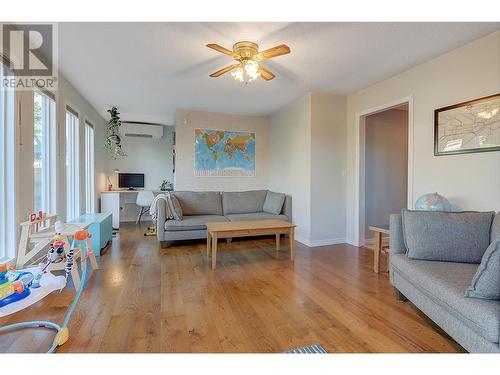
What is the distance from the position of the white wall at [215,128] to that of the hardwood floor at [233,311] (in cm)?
214

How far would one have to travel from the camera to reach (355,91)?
3.94 meters

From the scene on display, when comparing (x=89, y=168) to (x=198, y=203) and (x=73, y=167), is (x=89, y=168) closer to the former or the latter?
(x=73, y=167)

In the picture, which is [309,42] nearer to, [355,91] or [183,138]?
[355,91]

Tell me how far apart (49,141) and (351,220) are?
4.45 m

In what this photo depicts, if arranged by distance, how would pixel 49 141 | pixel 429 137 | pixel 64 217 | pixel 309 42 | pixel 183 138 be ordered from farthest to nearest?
pixel 183 138, pixel 64 217, pixel 49 141, pixel 429 137, pixel 309 42

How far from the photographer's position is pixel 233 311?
6.55 ft

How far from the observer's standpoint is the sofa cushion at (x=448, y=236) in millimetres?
1951

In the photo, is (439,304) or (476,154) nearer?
(439,304)

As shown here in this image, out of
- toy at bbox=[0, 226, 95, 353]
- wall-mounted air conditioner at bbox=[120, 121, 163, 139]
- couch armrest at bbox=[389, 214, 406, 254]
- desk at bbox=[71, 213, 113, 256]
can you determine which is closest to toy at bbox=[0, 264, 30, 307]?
toy at bbox=[0, 226, 95, 353]

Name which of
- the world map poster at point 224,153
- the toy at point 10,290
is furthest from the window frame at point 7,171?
the world map poster at point 224,153

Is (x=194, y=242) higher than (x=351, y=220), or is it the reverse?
(x=351, y=220)

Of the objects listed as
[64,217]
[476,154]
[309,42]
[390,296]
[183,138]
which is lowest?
[390,296]

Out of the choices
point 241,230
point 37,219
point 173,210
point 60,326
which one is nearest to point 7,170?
point 37,219
